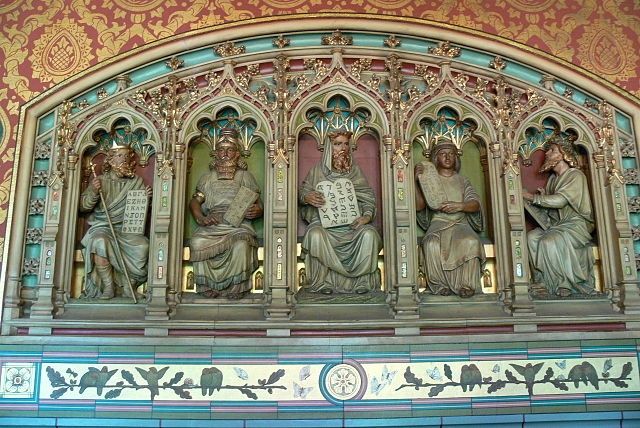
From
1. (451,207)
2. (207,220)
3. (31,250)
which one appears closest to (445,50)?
(451,207)

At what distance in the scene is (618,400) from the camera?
7238 millimetres

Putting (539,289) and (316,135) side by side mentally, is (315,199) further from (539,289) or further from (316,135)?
(539,289)

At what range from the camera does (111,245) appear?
7.62 metres

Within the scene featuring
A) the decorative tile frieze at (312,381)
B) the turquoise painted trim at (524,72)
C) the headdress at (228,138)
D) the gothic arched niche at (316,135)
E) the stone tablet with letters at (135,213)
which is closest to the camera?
the decorative tile frieze at (312,381)

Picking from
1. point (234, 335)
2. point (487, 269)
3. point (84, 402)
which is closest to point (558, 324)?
point (487, 269)

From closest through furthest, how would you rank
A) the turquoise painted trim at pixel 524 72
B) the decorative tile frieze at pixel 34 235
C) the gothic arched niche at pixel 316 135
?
1. the gothic arched niche at pixel 316 135
2. the decorative tile frieze at pixel 34 235
3. the turquoise painted trim at pixel 524 72

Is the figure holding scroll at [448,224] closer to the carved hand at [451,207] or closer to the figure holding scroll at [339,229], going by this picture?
the carved hand at [451,207]

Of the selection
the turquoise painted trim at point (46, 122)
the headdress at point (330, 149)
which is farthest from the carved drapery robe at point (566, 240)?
the turquoise painted trim at point (46, 122)

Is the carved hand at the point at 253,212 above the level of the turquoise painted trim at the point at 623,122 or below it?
below

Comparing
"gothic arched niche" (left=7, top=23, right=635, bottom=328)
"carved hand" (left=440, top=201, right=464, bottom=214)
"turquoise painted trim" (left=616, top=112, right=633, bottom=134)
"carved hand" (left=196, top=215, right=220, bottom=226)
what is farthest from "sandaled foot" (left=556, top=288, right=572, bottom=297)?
"carved hand" (left=196, top=215, right=220, bottom=226)

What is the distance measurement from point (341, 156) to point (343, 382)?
2.58 metres

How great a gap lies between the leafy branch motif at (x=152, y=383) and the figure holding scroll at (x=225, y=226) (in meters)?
0.94

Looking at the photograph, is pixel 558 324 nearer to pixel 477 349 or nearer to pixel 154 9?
pixel 477 349

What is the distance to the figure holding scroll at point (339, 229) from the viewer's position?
25.0 ft
